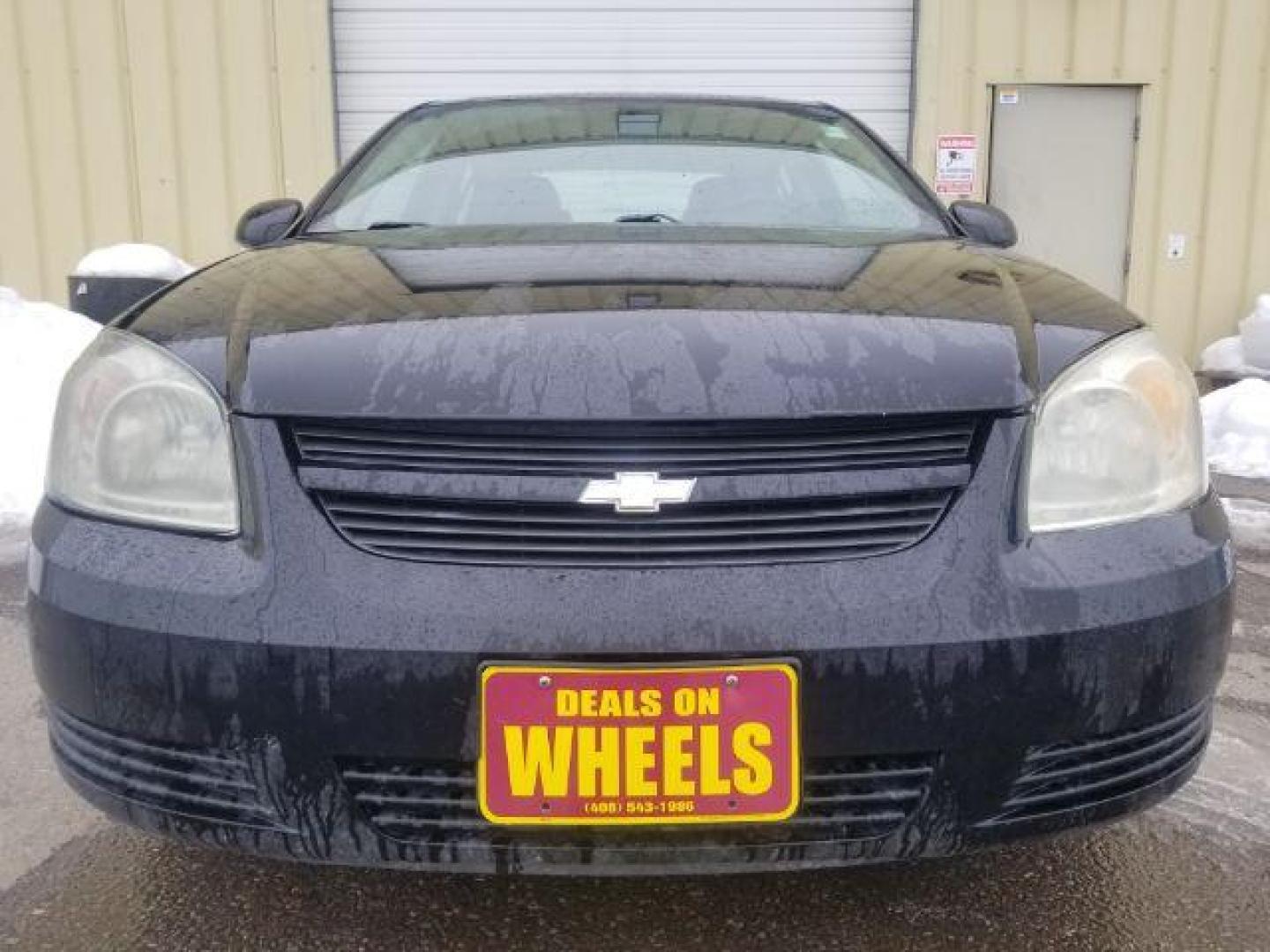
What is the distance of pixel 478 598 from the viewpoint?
132 cm

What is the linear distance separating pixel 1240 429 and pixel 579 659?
4872 millimetres

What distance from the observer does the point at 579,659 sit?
129 centimetres

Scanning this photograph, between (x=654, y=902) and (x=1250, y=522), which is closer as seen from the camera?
(x=654, y=902)

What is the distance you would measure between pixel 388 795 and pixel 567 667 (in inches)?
10.8

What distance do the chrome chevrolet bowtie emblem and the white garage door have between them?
251 inches

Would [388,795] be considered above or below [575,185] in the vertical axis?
below

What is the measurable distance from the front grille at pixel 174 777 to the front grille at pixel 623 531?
0.31 meters

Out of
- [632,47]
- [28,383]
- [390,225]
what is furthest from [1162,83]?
[28,383]

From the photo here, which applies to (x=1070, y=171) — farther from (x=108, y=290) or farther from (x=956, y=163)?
(x=108, y=290)

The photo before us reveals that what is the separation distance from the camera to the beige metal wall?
718 cm

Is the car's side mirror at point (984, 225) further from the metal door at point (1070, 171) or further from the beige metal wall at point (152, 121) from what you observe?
the beige metal wall at point (152, 121)

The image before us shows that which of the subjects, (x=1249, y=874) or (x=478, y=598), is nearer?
(x=478, y=598)

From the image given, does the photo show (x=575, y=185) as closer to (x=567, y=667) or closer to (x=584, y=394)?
(x=584, y=394)

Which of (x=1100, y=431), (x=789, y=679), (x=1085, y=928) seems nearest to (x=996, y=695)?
(x=789, y=679)
